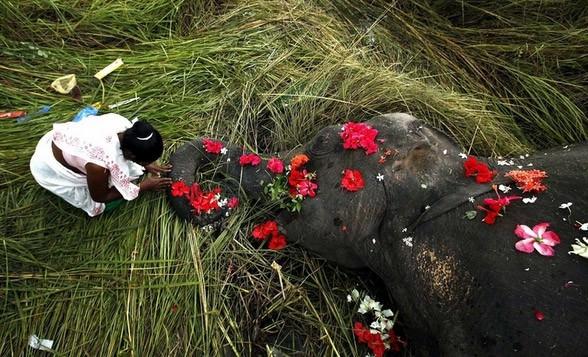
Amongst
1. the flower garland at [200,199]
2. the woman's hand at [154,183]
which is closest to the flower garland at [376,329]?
the flower garland at [200,199]

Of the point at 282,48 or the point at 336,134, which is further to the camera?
the point at 282,48

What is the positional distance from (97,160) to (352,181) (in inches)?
43.2

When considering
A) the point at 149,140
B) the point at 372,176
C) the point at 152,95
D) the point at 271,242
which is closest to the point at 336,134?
the point at 372,176

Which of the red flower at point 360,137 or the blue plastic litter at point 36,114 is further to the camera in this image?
the blue plastic litter at point 36,114

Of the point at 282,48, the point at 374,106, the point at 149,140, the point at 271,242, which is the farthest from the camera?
the point at 282,48

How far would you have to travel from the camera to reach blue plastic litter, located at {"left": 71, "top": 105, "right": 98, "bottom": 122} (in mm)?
2664

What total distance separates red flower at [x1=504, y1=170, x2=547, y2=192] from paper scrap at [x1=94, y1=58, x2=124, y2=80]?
2269 mm

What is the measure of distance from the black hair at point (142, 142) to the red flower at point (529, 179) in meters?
1.44

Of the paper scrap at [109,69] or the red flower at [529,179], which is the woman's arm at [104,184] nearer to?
the paper scrap at [109,69]

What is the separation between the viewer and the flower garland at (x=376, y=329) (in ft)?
7.43

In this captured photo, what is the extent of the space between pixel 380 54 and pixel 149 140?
189 cm

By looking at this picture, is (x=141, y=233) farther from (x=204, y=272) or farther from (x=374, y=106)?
(x=374, y=106)

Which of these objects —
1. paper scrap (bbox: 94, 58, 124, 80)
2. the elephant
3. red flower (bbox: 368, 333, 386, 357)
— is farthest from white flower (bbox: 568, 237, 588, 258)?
paper scrap (bbox: 94, 58, 124, 80)

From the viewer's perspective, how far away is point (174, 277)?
2.44 m
